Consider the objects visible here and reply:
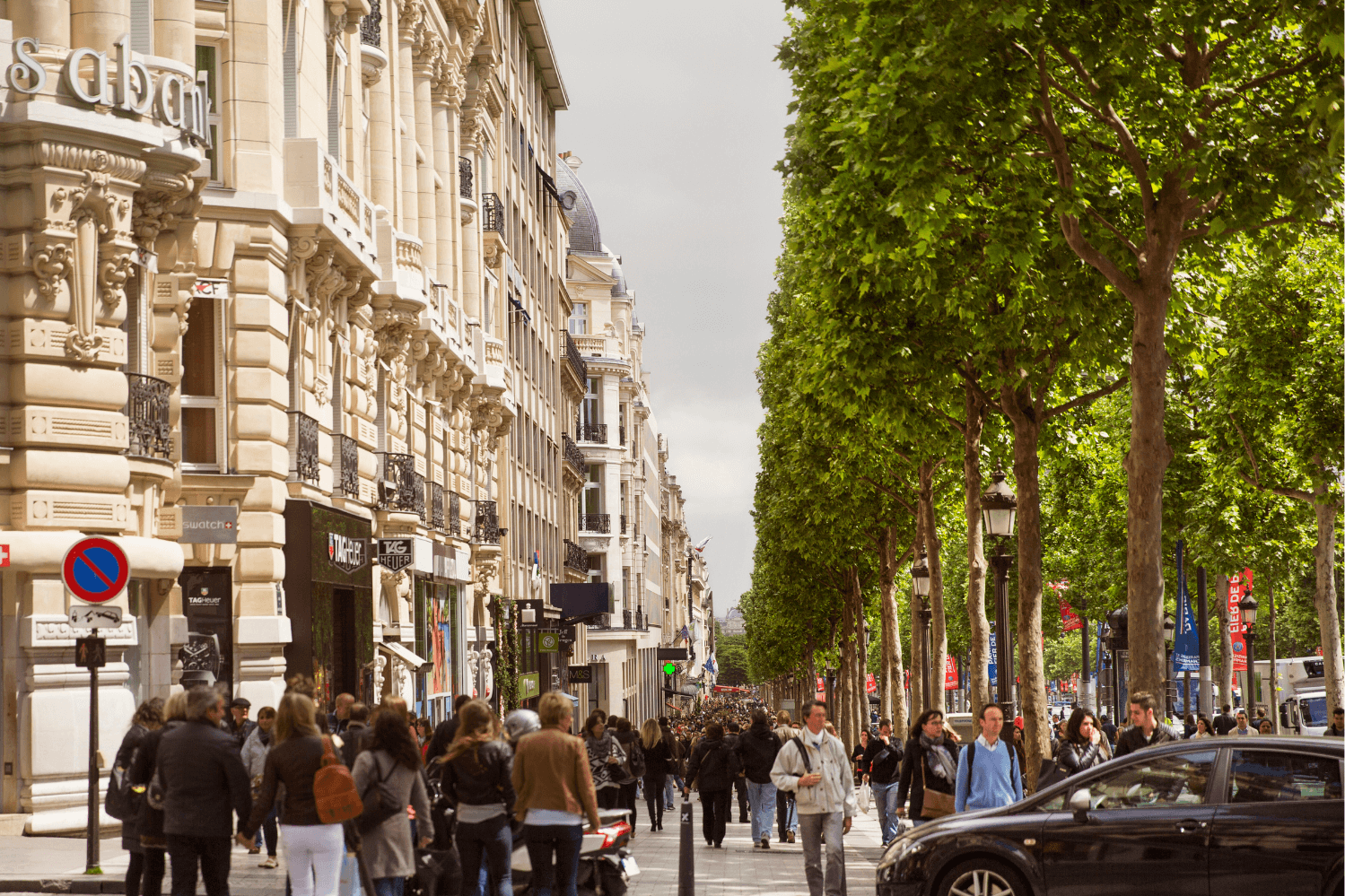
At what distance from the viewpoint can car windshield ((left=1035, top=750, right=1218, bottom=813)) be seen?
10.8 metres

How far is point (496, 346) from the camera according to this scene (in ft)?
133

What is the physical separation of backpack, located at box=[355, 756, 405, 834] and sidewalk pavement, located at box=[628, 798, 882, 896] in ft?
9.56

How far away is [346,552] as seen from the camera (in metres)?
24.3

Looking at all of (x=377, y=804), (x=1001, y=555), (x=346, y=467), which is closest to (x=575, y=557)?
(x=346, y=467)

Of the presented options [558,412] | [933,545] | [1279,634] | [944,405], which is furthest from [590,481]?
Answer: [944,405]

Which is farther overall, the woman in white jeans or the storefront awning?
the storefront awning

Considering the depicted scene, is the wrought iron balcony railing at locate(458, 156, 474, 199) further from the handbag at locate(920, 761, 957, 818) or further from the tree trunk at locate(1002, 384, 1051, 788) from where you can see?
the handbag at locate(920, 761, 957, 818)

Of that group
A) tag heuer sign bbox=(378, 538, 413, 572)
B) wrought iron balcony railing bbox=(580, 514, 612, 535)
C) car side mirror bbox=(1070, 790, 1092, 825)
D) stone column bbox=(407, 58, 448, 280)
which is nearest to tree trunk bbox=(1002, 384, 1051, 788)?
car side mirror bbox=(1070, 790, 1092, 825)

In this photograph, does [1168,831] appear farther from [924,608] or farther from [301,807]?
[924,608]

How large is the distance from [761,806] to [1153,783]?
1149 cm

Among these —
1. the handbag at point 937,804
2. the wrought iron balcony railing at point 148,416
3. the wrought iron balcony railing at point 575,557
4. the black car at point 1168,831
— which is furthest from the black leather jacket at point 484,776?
the wrought iron balcony railing at point 575,557

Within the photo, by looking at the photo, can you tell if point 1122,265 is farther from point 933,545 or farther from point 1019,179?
point 933,545

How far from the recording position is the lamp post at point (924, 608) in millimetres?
33938

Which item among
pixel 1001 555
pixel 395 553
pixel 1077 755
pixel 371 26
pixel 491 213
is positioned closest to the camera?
pixel 1077 755
